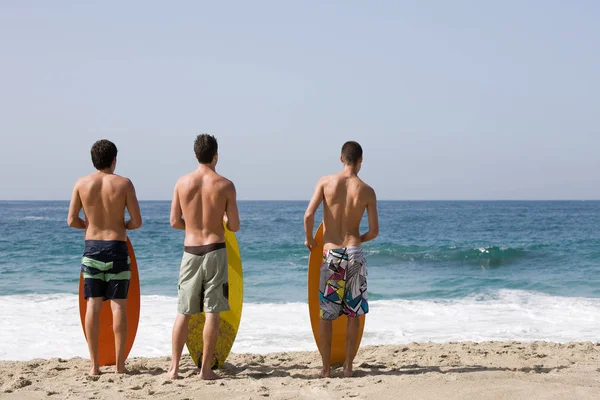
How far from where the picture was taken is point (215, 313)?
4148 millimetres

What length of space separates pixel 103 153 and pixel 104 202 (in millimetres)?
337

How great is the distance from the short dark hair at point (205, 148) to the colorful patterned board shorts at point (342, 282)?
1033 millimetres

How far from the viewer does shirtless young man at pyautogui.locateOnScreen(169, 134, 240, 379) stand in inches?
161

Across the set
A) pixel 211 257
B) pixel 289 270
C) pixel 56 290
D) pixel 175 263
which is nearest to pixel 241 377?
pixel 211 257

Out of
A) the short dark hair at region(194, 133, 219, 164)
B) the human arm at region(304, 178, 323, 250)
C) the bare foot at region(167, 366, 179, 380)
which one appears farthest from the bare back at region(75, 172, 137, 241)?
the human arm at region(304, 178, 323, 250)

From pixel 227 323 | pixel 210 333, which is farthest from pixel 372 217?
pixel 227 323

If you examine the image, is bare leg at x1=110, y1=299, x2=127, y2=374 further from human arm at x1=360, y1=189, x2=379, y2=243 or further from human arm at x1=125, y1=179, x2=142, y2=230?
human arm at x1=360, y1=189, x2=379, y2=243

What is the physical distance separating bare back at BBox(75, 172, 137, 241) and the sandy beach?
3.36 feet

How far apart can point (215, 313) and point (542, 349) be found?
10.2ft

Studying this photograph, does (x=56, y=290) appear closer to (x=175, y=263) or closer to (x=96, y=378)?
(x=175, y=263)

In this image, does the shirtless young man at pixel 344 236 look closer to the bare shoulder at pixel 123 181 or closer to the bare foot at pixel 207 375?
the bare foot at pixel 207 375

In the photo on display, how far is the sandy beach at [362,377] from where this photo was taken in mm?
3879

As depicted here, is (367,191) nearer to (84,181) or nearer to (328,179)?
(328,179)

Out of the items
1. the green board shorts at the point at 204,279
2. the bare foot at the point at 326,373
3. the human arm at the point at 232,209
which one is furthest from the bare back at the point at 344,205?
the bare foot at the point at 326,373
